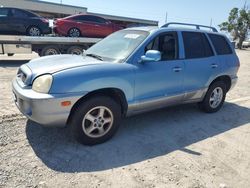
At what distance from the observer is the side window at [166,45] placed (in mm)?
4386

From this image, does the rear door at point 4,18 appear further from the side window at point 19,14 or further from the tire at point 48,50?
the tire at point 48,50

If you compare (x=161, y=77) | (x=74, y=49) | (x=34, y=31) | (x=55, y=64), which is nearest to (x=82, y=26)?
(x=74, y=49)

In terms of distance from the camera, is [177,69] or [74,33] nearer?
[177,69]

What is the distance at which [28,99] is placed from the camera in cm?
327

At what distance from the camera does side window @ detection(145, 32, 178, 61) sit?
439 cm

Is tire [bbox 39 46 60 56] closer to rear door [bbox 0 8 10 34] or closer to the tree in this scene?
rear door [bbox 0 8 10 34]

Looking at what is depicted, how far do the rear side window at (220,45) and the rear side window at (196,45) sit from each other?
24 cm

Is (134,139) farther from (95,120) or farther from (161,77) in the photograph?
(161,77)

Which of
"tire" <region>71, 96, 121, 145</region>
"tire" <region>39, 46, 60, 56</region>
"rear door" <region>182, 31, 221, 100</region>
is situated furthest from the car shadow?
"tire" <region>39, 46, 60, 56</region>

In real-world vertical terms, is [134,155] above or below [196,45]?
below

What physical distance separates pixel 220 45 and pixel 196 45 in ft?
3.02

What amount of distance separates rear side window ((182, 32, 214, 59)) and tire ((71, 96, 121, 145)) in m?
1.96

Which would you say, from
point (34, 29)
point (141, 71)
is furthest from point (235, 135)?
point (34, 29)

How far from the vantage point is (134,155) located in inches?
144
